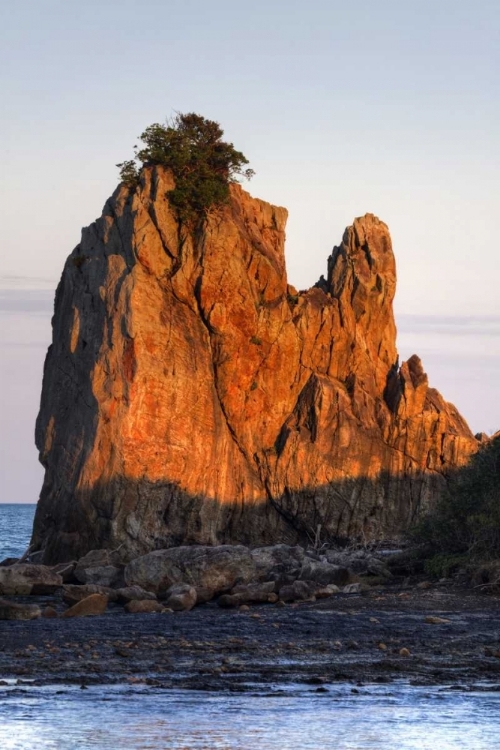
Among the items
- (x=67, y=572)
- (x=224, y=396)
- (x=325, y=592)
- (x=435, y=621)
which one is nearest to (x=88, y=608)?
(x=325, y=592)

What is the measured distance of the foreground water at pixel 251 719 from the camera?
14.1 meters

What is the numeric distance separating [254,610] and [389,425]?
35.6 metres

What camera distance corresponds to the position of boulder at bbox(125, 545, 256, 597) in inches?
1405

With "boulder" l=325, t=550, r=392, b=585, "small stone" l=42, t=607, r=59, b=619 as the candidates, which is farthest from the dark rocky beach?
"boulder" l=325, t=550, r=392, b=585

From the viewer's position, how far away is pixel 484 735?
14.6 meters

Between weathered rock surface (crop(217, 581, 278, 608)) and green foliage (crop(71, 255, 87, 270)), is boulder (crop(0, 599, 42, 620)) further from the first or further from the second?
green foliage (crop(71, 255, 87, 270))

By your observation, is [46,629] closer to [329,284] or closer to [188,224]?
[188,224]

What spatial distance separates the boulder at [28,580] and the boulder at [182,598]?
8357 mm

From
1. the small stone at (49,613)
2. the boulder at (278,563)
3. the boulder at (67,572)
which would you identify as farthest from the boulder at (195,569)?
the boulder at (67,572)

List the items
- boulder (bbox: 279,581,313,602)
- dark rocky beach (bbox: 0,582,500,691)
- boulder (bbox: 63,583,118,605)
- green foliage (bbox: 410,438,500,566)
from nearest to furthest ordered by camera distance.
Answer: dark rocky beach (bbox: 0,582,500,691) < boulder (bbox: 63,583,118,605) < boulder (bbox: 279,581,313,602) < green foliage (bbox: 410,438,500,566)

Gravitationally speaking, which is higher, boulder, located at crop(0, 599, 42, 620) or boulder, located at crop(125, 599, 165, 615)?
boulder, located at crop(125, 599, 165, 615)

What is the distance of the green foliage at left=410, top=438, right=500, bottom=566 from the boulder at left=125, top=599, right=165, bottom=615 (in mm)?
10715

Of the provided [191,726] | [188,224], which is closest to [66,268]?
[188,224]

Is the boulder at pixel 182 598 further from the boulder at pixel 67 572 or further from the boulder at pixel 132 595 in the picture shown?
the boulder at pixel 67 572
